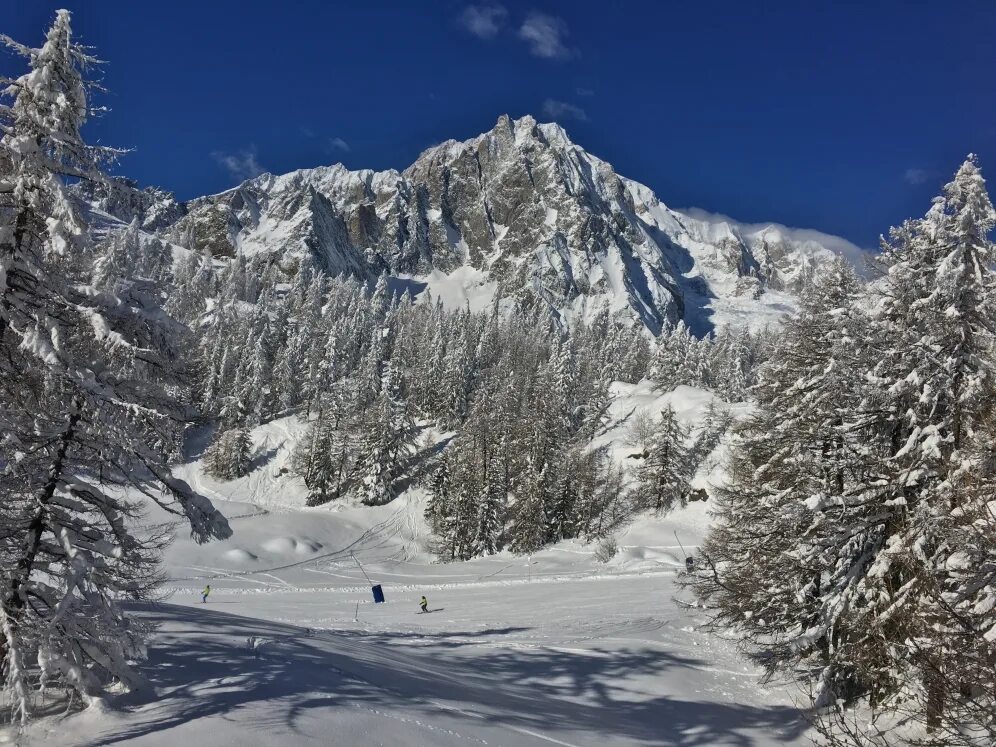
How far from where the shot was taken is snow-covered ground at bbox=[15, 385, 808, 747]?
8.14 meters

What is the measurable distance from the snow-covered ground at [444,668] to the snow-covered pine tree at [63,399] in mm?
1130

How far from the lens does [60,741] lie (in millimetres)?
7031

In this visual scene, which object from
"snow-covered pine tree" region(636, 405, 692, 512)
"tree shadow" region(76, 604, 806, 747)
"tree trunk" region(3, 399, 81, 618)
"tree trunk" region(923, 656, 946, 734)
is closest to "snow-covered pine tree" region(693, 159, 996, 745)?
"tree trunk" region(923, 656, 946, 734)

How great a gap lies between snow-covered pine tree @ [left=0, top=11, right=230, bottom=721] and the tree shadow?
3.79ft

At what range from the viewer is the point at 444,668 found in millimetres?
14797

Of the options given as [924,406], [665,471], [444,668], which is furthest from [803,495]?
[665,471]

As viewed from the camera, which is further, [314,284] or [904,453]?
[314,284]

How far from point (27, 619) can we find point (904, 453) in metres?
14.3

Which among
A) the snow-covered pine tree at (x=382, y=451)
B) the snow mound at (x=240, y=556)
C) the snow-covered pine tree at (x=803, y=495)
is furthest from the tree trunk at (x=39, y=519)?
the snow-covered pine tree at (x=382, y=451)

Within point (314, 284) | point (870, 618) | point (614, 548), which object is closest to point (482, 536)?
point (614, 548)

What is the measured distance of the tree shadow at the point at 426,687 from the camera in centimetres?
838

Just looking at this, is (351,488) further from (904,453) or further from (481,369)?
(904,453)

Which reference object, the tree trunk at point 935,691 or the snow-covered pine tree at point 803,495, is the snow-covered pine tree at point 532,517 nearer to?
the snow-covered pine tree at point 803,495

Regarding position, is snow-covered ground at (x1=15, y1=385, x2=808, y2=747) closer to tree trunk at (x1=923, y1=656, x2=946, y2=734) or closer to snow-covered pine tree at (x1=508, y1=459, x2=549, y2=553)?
tree trunk at (x1=923, y1=656, x2=946, y2=734)
